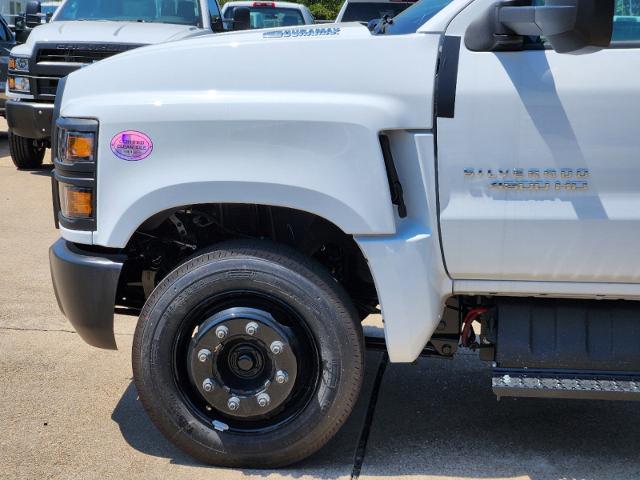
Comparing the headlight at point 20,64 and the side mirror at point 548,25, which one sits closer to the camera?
the side mirror at point 548,25

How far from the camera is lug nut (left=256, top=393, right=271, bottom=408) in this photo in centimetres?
348

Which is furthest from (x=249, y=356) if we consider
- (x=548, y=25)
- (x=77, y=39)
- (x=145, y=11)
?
(x=145, y=11)

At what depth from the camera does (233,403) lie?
3492 millimetres

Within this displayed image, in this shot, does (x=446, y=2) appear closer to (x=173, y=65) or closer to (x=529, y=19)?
(x=529, y=19)

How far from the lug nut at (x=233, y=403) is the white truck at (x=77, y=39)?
6.71 metres

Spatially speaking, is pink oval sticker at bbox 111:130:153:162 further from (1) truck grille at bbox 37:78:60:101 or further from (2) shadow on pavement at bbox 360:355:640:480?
(1) truck grille at bbox 37:78:60:101

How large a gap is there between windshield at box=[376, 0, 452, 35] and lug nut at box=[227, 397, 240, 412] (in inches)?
59.1

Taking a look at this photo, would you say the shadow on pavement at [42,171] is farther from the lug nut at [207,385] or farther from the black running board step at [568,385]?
the black running board step at [568,385]

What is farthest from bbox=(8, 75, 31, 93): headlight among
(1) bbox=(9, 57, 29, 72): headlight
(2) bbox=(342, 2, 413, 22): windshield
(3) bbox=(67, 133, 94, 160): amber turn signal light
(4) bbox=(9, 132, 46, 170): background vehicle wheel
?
(3) bbox=(67, 133, 94, 160): amber turn signal light

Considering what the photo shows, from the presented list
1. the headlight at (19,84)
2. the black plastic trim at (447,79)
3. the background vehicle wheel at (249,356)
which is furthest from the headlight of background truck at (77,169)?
the headlight at (19,84)

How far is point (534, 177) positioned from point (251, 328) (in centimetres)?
117

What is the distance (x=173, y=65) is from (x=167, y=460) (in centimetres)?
157

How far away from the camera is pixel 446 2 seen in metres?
3.45

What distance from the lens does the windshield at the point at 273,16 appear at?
48.3 ft
